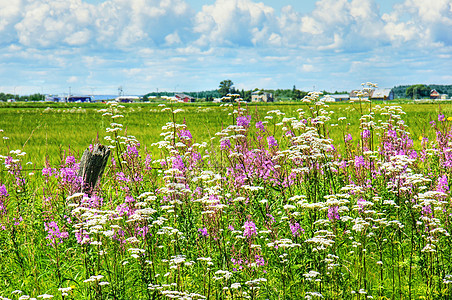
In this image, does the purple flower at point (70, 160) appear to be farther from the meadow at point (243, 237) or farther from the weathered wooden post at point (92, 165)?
the weathered wooden post at point (92, 165)

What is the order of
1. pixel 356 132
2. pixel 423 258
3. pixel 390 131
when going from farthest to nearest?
pixel 356 132, pixel 390 131, pixel 423 258

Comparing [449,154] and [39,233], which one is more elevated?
[449,154]

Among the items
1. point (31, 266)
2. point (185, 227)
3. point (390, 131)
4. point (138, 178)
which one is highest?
point (390, 131)

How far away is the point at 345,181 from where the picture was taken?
7.62 metres

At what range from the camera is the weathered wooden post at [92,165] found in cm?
721

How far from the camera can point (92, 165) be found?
7.30 m

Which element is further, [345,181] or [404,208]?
[345,181]

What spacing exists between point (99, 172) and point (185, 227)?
8.99 ft

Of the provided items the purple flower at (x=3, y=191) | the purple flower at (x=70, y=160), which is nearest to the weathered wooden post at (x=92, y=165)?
the purple flower at (x=70, y=160)

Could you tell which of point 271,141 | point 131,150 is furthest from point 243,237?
point 131,150

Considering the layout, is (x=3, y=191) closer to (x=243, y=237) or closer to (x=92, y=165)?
(x=92, y=165)

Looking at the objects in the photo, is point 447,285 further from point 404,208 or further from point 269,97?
point 269,97

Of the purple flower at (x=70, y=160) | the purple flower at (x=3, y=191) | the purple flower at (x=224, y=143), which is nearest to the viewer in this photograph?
the purple flower at (x=3, y=191)

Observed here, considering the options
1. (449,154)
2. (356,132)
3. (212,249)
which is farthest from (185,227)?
(356,132)
